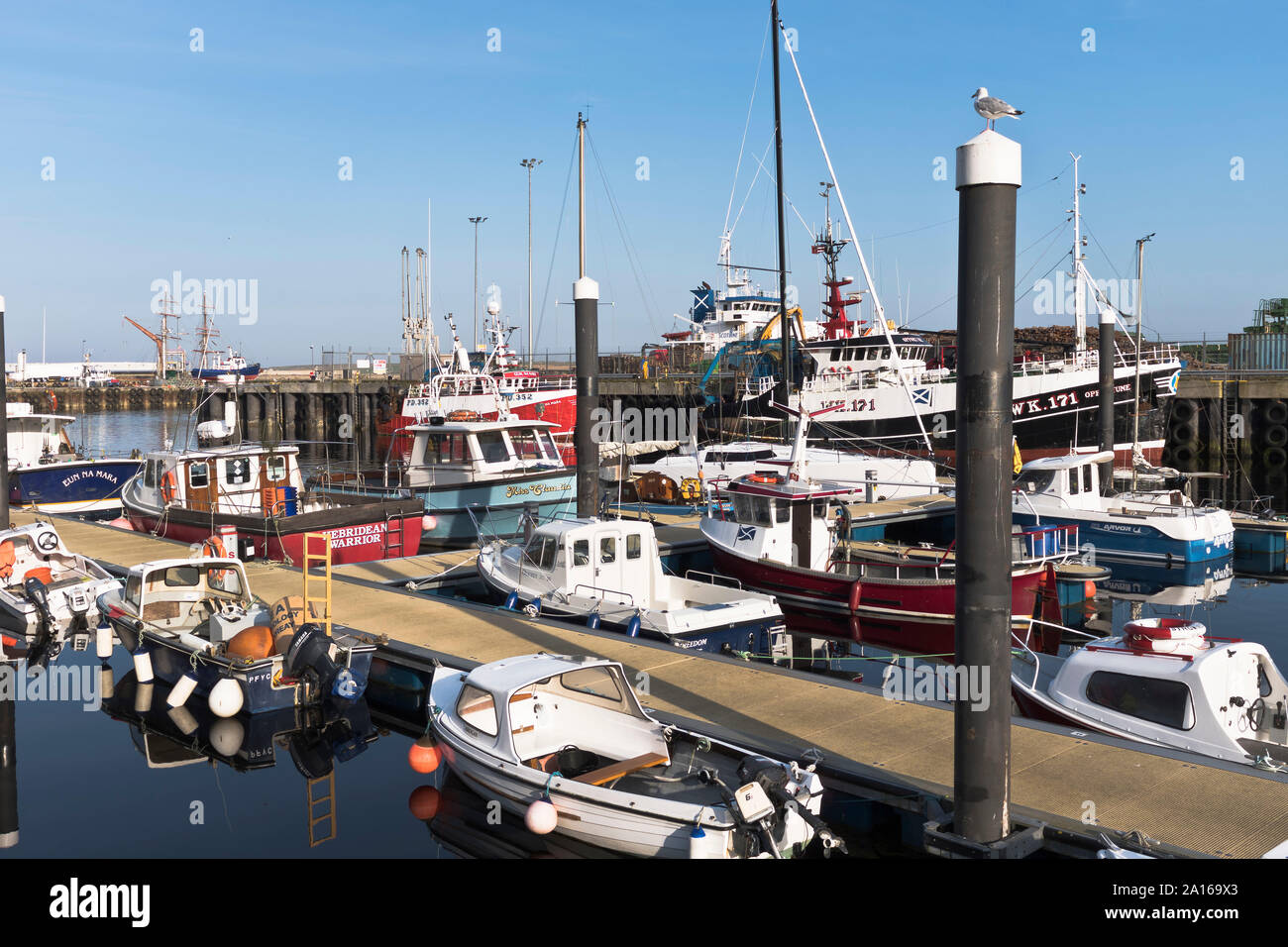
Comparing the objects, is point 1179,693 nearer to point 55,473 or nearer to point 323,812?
point 323,812

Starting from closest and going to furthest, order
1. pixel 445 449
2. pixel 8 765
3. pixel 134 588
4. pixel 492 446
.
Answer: pixel 8 765, pixel 134 588, pixel 492 446, pixel 445 449

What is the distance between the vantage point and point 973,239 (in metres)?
6.81

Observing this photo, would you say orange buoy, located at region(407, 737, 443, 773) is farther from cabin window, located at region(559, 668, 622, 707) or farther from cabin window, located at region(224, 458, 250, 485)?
cabin window, located at region(224, 458, 250, 485)

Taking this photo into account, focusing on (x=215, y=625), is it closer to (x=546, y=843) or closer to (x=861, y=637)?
(x=546, y=843)

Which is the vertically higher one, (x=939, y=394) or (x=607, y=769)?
(x=939, y=394)

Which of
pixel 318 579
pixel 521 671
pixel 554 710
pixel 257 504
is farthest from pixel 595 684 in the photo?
pixel 257 504

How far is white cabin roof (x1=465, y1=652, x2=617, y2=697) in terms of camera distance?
30.8 feet

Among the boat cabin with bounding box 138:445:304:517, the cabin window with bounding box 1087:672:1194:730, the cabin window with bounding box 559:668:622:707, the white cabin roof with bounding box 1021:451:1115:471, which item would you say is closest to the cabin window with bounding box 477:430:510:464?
the boat cabin with bounding box 138:445:304:517

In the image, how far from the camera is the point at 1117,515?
79.0 ft

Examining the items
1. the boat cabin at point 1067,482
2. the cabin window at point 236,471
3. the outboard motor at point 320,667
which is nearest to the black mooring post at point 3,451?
the cabin window at point 236,471

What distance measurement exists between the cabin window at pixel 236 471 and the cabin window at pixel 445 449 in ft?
16.7

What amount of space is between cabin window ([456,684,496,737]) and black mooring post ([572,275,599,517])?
301 inches

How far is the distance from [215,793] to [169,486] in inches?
478
